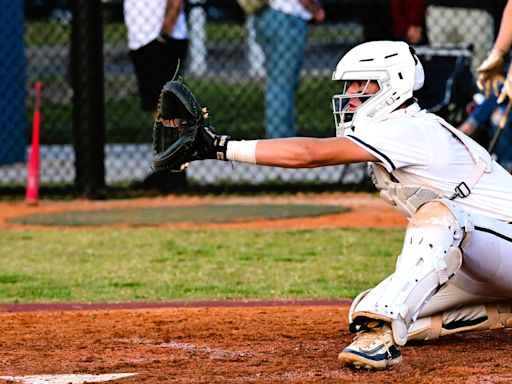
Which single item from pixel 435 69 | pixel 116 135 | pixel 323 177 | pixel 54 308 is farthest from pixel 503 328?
pixel 116 135

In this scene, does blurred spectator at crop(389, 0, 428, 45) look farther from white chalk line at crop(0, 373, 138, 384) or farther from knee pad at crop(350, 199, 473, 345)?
white chalk line at crop(0, 373, 138, 384)

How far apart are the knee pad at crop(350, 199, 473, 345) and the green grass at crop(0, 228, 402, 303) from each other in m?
2.14

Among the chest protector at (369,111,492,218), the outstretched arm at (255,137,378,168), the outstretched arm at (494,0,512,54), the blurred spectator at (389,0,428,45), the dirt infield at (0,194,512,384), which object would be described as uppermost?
the blurred spectator at (389,0,428,45)

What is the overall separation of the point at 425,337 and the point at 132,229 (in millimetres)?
4439

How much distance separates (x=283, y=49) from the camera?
11914 millimetres

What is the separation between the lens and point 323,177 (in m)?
12.6

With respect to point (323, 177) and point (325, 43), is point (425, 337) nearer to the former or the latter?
point (323, 177)

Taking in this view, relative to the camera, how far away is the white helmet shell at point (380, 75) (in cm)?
496

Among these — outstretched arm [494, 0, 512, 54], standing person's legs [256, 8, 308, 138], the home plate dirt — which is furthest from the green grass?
standing person's legs [256, 8, 308, 138]

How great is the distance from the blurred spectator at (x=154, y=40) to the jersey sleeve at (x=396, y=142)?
608 cm

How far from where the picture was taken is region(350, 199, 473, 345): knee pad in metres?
4.64

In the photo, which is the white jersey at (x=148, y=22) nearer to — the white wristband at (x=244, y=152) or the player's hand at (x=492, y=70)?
the player's hand at (x=492, y=70)

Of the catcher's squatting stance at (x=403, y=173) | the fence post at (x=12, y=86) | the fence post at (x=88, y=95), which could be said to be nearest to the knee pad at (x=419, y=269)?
the catcher's squatting stance at (x=403, y=173)

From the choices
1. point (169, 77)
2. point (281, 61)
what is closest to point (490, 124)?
point (281, 61)
